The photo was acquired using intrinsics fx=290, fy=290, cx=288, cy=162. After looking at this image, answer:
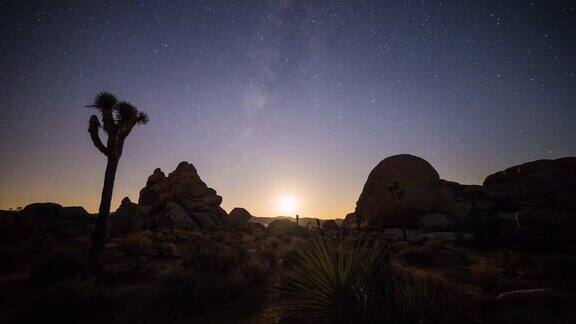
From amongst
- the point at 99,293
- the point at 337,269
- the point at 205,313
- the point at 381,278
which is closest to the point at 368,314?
the point at 337,269

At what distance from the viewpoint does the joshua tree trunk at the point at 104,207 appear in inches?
503

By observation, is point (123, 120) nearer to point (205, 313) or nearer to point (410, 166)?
point (205, 313)

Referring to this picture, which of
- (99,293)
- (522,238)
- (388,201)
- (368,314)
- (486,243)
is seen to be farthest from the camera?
(388,201)

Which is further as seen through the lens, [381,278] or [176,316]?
[176,316]

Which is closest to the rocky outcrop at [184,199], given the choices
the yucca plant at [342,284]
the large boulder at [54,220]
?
the large boulder at [54,220]

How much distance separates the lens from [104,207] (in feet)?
43.7

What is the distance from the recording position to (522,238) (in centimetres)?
1591

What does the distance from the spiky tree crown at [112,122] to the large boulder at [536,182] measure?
35.7 m

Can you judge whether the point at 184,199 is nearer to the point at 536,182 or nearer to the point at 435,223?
the point at 435,223

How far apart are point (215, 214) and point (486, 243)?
2885cm

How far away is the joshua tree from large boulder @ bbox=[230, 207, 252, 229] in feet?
81.3

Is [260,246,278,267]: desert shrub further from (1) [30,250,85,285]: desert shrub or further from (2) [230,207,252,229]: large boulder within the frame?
(2) [230,207,252,229]: large boulder

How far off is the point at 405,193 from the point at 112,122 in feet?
92.7

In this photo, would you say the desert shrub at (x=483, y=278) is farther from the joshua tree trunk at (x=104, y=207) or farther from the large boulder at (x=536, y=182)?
the large boulder at (x=536, y=182)
